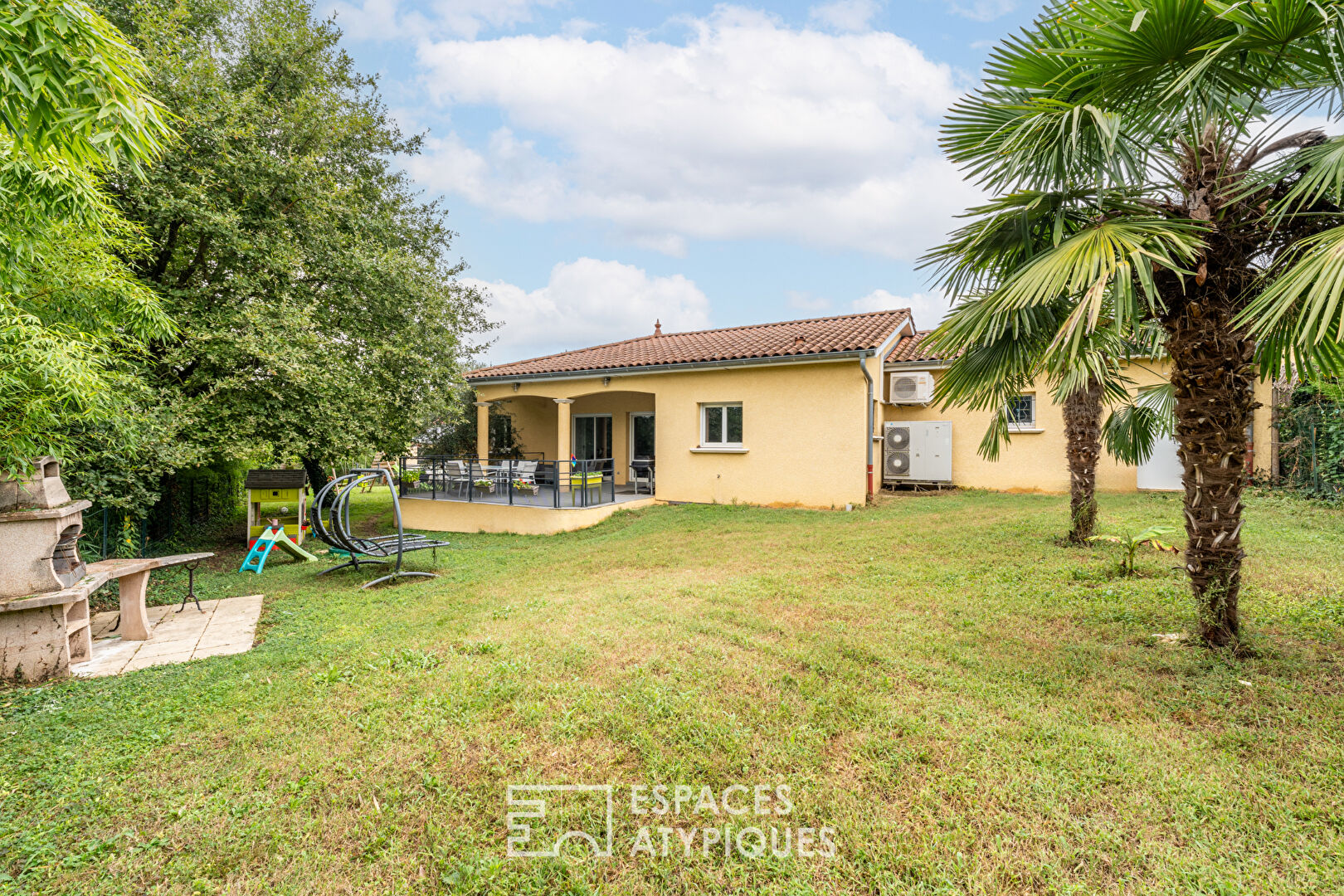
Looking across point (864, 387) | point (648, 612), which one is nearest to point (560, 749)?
point (648, 612)

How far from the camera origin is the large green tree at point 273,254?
8.75 m

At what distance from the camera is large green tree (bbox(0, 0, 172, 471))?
103 inches

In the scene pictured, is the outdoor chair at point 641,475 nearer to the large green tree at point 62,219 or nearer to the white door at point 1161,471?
the large green tree at point 62,219

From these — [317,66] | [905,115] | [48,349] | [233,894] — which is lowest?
[233,894]

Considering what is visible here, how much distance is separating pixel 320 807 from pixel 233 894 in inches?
20.1

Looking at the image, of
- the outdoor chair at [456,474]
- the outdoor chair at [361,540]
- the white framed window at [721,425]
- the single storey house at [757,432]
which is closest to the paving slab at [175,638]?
the outdoor chair at [361,540]

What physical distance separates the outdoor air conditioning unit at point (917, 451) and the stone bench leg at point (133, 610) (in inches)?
609

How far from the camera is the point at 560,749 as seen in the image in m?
3.17

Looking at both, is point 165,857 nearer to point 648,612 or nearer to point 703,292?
point 648,612

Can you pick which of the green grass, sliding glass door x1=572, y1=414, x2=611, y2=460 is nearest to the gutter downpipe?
the green grass

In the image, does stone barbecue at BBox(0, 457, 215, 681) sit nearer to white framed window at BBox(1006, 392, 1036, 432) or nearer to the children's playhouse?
the children's playhouse

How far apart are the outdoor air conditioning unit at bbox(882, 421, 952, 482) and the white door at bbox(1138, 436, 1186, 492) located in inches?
172

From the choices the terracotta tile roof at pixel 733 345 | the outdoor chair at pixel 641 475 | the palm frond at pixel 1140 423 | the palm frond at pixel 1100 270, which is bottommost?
the outdoor chair at pixel 641 475

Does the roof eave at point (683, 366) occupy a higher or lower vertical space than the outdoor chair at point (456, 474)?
higher
